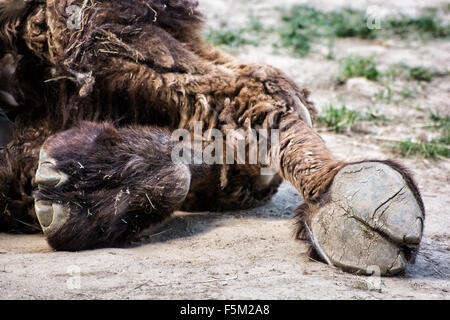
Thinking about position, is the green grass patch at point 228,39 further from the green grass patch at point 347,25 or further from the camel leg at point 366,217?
the camel leg at point 366,217

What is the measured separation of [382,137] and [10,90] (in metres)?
2.90

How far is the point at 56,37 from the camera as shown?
2.96m

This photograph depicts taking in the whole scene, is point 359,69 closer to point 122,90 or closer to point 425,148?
point 425,148

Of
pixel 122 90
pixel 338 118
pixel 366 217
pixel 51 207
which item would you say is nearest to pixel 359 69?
pixel 338 118

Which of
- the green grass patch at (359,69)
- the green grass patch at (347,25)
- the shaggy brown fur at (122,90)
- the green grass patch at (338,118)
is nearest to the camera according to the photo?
the shaggy brown fur at (122,90)

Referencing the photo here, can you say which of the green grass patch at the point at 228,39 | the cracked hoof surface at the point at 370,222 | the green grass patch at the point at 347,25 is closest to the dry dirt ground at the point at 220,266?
the cracked hoof surface at the point at 370,222

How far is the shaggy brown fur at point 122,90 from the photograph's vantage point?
292 cm

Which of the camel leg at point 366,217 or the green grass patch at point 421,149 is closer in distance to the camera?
the camel leg at point 366,217

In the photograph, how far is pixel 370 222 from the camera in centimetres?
236

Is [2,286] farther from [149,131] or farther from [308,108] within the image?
[308,108]

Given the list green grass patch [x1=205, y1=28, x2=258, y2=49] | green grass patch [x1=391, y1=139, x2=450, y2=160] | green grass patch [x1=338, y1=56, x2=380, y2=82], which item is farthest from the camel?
green grass patch [x1=205, y1=28, x2=258, y2=49]

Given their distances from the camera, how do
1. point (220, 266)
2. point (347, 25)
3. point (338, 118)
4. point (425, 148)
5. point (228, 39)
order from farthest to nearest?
1. point (347, 25)
2. point (228, 39)
3. point (338, 118)
4. point (425, 148)
5. point (220, 266)

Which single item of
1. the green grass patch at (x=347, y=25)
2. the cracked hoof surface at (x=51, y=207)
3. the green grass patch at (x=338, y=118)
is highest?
the green grass patch at (x=347, y=25)

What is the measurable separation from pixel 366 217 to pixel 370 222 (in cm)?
2
